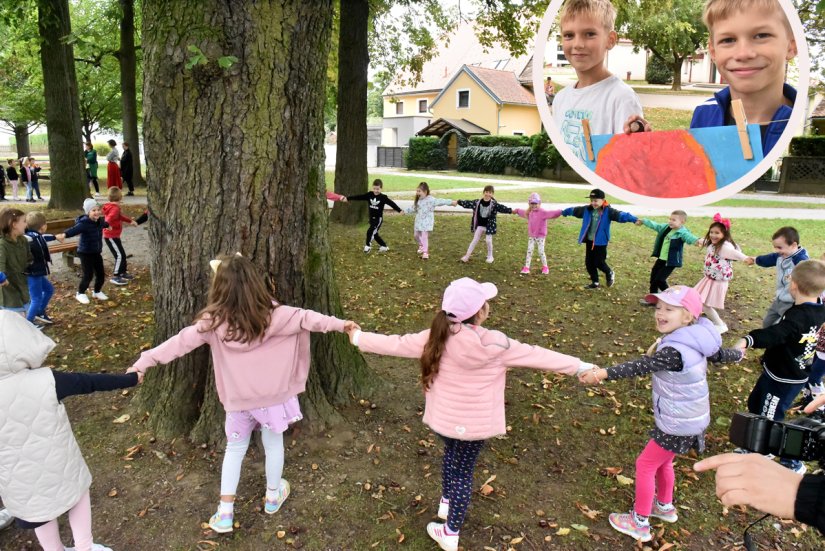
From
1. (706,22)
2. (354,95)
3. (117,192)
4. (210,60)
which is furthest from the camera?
(354,95)

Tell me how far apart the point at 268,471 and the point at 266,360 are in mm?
729

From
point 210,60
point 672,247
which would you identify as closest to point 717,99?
point 210,60

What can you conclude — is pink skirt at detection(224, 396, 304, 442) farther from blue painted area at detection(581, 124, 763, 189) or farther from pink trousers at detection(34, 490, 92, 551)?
blue painted area at detection(581, 124, 763, 189)

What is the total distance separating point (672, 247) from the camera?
7598 millimetres

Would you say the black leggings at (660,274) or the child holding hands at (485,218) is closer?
the black leggings at (660,274)

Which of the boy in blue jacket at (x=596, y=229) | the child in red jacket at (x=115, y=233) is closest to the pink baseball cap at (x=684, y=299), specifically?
the boy in blue jacket at (x=596, y=229)

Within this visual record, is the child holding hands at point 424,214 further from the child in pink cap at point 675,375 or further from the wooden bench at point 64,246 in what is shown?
the child in pink cap at point 675,375

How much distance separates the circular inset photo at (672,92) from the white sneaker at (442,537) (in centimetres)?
214

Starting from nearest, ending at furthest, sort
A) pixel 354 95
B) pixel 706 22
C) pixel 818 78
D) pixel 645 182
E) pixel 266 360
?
pixel 706 22 < pixel 645 182 < pixel 266 360 < pixel 354 95 < pixel 818 78

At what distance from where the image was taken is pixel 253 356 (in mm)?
3277

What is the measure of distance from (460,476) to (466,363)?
694mm

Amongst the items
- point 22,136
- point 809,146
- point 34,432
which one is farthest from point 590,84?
point 22,136

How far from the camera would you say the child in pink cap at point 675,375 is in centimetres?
312

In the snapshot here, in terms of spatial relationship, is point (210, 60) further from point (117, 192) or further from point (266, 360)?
point (117, 192)
